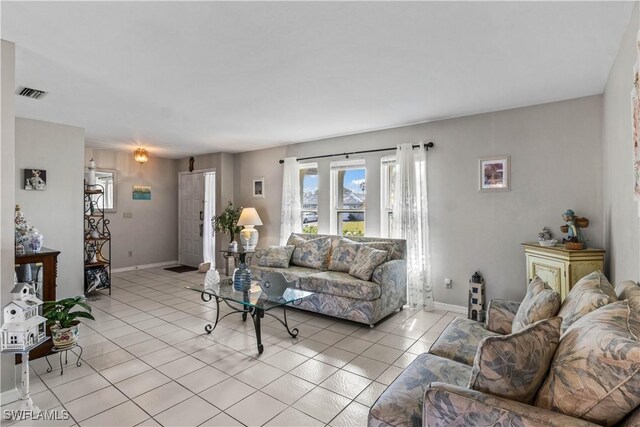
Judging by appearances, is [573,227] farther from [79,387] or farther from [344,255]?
[79,387]

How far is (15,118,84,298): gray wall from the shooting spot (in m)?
4.10

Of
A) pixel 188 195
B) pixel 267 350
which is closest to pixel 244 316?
pixel 267 350

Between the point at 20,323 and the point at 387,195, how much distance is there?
4.04 meters

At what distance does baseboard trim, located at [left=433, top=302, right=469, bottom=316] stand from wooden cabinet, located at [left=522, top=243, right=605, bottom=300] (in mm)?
1131

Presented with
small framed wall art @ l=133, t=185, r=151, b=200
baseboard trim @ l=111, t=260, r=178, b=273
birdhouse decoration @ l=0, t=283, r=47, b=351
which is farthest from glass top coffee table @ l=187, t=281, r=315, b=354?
small framed wall art @ l=133, t=185, r=151, b=200

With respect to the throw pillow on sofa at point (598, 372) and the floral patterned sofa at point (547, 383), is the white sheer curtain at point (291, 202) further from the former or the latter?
the throw pillow on sofa at point (598, 372)

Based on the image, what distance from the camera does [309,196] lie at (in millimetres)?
5641

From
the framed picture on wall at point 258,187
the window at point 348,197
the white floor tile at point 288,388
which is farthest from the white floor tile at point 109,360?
the framed picture on wall at point 258,187

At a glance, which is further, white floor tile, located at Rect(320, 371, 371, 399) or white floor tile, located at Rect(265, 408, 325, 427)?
white floor tile, located at Rect(320, 371, 371, 399)

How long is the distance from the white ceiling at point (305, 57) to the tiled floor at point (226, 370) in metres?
2.47

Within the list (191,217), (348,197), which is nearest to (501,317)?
(348,197)

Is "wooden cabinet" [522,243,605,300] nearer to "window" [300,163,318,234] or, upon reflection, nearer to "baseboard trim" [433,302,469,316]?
"baseboard trim" [433,302,469,316]

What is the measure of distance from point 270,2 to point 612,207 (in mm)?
3136

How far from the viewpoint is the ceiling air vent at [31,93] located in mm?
3156
